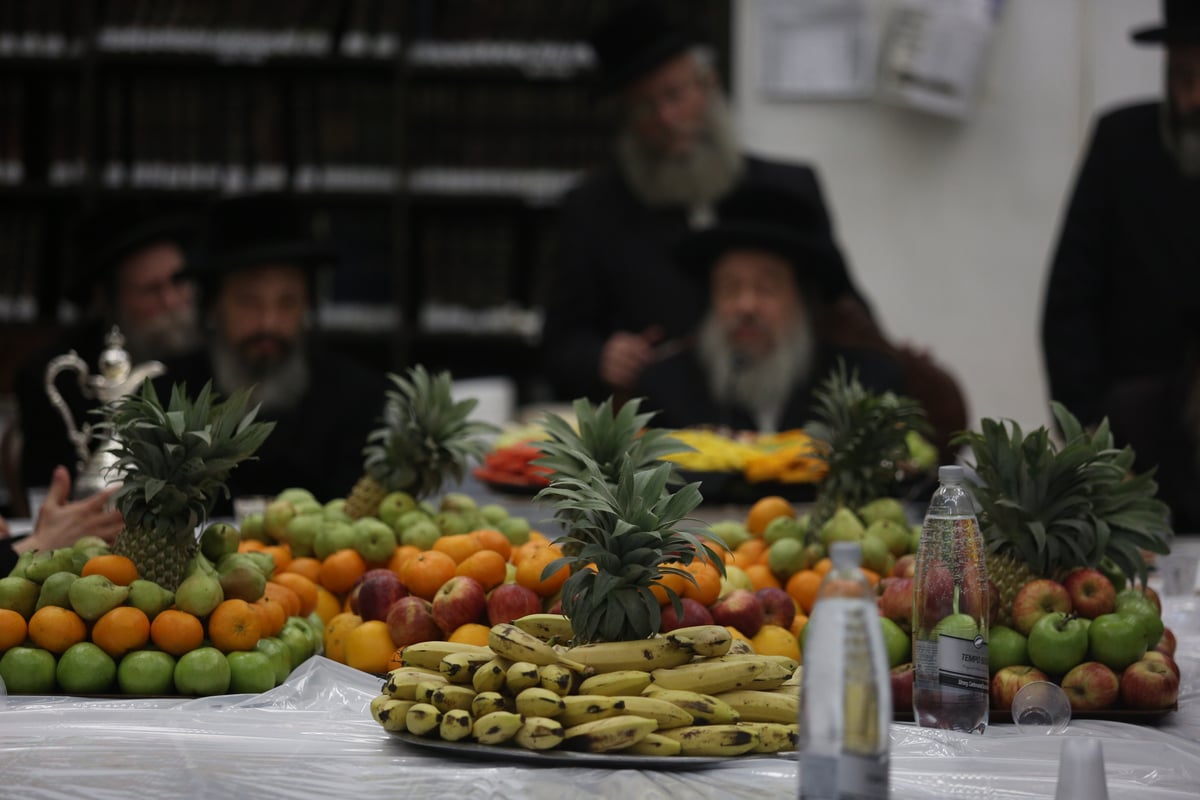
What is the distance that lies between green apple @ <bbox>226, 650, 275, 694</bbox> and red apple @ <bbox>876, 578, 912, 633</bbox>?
83cm

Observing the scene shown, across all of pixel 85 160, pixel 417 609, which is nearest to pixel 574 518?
pixel 417 609

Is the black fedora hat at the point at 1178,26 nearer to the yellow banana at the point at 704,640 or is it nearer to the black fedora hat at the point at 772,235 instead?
the black fedora hat at the point at 772,235

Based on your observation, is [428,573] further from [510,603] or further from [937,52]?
[937,52]

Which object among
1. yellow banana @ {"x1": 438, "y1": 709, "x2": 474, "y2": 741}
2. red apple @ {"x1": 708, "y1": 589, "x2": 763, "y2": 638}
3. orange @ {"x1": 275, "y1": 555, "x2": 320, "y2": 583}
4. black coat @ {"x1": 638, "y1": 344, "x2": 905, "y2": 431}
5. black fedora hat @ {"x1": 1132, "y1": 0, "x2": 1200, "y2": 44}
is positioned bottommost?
yellow banana @ {"x1": 438, "y1": 709, "x2": 474, "y2": 741}

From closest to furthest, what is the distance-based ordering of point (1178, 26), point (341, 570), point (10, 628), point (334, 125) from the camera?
point (10, 628) < point (341, 570) < point (1178, 26) < point (334, 125)

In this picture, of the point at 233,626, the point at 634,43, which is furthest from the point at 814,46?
the point at 233,626

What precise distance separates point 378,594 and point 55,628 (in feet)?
1.41

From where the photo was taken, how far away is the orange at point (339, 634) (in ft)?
6.85

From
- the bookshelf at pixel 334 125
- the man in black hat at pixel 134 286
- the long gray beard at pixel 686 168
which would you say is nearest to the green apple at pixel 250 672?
the man in black hat at pixel 134 286

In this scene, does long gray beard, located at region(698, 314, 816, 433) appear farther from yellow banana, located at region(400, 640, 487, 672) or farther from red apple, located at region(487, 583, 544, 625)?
yellow banana, located at region(400, 640, 487, 672)

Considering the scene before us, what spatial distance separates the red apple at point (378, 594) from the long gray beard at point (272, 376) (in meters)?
2.34

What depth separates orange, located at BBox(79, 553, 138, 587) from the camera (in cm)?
196

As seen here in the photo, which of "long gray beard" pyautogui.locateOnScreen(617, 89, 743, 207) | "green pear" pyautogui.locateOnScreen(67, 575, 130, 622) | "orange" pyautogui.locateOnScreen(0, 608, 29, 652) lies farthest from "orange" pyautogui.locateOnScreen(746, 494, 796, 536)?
"long gray beard" pyautogui.locateOnScreen(617, 89, 743, 207)

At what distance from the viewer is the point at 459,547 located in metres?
2.15
